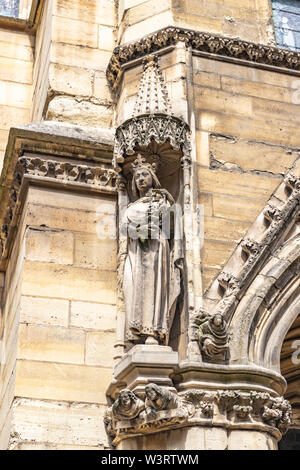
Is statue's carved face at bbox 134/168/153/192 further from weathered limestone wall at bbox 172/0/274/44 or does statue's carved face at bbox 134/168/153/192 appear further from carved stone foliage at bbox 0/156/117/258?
weathered limestone wall at bbox 172/0/274/44

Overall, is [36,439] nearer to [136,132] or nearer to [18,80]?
[136,132]

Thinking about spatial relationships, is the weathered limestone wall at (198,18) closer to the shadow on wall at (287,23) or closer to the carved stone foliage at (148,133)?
the shadow on wall at (287,23)

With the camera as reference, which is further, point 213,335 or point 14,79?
point 14,79

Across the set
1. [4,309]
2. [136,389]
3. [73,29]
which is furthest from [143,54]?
[136,389]

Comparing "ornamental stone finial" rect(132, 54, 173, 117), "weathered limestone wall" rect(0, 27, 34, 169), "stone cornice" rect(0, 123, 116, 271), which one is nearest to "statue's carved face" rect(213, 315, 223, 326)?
"stone cornice" rect(0, 123, 116, 271)

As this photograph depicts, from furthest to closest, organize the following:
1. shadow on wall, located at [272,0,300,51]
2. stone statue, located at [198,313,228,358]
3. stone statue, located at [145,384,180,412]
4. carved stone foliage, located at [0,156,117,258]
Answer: shadow on wall, located at [272,0,300,51], carved stone foliage, located at [0,156,117,258], stone statue, located at [198,313,228,358], stone statue, located at [145,384,180,412]

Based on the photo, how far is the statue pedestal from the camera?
6547 mm

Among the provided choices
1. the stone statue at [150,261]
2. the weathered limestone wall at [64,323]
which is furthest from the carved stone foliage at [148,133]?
the weathered limestone wall at [64,323]

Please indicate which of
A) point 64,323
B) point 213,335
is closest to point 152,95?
point 64,323

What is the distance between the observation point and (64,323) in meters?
7.27

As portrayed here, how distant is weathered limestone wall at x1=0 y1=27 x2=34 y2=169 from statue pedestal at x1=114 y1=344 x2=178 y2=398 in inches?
188

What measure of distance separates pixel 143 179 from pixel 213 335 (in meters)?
1.61

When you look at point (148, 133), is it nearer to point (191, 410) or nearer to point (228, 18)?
point (228, 18)

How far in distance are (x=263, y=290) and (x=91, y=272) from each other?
1.62 metres
